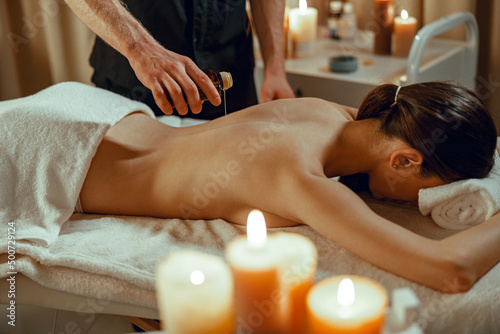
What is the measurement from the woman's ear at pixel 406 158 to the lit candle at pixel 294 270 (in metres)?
0.55

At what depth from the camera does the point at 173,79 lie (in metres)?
1.22

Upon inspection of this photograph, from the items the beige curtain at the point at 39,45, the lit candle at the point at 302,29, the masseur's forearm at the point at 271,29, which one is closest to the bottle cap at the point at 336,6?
the lit candle at the point at 302,29

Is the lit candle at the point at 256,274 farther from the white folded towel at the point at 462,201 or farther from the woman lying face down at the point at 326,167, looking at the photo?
the white folded towel at the point at 462,201

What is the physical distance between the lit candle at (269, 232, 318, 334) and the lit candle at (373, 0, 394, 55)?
5.96ft

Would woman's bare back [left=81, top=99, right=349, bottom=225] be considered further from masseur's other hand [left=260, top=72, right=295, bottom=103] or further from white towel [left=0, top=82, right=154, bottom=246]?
masseur's other hand [left=260, top=72, right=295, bottom=103]

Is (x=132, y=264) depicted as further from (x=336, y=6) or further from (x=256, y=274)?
(x=336, y=6)

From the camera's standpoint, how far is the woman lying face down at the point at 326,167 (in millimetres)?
1035

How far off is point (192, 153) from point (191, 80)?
0.19m

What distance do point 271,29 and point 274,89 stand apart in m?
0.26

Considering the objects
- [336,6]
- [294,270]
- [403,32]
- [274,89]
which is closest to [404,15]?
[403,32]

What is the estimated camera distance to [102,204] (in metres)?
1.34

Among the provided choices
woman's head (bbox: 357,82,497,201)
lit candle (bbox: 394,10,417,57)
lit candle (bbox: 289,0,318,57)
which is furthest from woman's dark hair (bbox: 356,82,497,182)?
lit candle (bbox: 289,0,318,57)

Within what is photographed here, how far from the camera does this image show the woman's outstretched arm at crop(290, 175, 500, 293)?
0.99 m

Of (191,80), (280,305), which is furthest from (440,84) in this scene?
(280,305)
